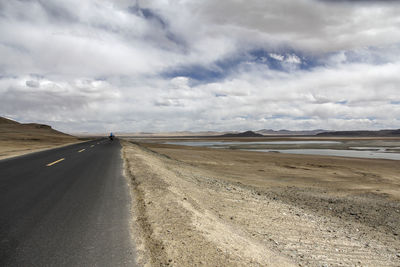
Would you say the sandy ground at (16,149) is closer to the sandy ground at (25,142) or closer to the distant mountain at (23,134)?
the sandy ground at (25,142)

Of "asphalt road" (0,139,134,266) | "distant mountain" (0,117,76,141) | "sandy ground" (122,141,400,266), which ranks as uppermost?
"distant mountain" (0,117,76,141)

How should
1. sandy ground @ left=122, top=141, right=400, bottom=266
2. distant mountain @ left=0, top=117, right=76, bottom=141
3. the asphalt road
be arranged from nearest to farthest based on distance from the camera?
the asphalt road < sandy ground @ left=122, top=141, right=400, bottom=266 < distant mountain @ left=0, top=117, right=76, bottom=141

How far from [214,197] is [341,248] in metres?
4.22

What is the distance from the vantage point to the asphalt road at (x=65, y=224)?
3.57 meters

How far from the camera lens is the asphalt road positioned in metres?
3.57

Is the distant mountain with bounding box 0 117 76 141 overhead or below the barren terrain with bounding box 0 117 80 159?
overhead

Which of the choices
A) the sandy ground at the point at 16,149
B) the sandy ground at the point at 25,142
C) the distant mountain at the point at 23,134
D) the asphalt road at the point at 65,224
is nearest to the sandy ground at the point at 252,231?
the asphalt road at the point at 65,224

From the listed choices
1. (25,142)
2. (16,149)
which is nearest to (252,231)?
(16,149)

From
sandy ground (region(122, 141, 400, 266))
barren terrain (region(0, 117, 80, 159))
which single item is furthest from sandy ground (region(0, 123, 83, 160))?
sandy ground (region(122, 141, 400, 266))

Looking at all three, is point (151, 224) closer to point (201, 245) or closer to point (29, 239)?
point (201, 245)

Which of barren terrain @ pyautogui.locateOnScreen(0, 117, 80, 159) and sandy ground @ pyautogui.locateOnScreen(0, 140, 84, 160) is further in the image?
barren terrain @ pyautogui.locateOnScreen(0, 117, 80, 159)

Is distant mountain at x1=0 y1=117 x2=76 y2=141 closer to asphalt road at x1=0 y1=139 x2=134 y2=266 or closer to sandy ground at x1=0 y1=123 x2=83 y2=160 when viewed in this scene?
sandy ground at x1=0 y1=123 x2=83 y2=160

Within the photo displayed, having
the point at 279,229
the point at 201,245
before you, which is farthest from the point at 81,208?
the point at 279,229

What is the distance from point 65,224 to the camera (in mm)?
4828
